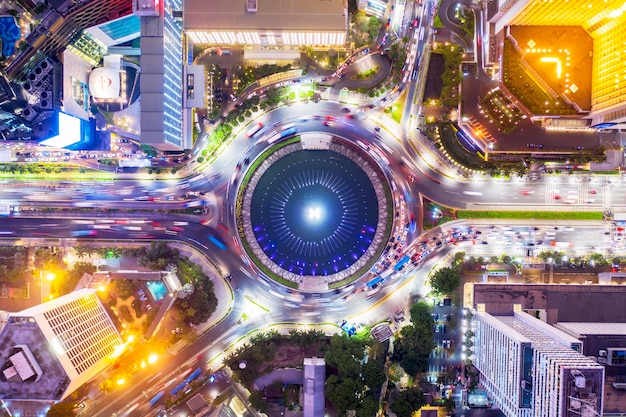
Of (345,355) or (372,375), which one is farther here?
(345,355)

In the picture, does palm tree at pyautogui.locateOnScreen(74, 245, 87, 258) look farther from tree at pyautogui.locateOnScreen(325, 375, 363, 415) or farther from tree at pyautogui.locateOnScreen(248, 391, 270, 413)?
tree at pyautogui.locateOnScreen(325, 375, 363, 415)

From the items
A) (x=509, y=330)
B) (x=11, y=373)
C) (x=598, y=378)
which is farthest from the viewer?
(x=509, y=330)

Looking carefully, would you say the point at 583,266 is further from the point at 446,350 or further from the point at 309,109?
the point at 309,109

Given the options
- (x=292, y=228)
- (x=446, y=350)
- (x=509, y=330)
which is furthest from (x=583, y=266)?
(x=292, y=228)

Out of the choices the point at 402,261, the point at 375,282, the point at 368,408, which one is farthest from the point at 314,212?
the point at 368,408

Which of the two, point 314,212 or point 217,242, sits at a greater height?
point 314,212

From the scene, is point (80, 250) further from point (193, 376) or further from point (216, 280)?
point (193, 376)

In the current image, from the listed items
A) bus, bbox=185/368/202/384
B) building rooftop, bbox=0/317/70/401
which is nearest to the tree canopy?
bus, bbox=185/368/202/384
